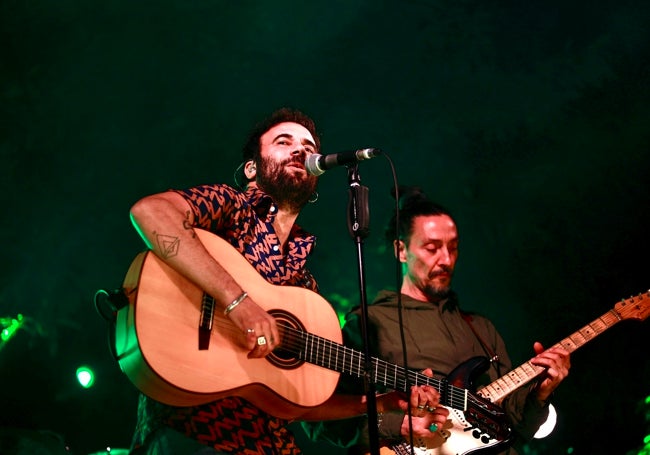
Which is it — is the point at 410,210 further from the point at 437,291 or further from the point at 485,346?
the point at 485,346

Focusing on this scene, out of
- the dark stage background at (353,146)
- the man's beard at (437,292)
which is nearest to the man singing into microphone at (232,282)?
the man's beard at (437,292)

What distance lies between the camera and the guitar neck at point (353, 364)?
2668 mm

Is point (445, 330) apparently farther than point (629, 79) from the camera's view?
A: No

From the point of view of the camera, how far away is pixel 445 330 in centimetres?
408

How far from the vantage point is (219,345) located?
2.37 m

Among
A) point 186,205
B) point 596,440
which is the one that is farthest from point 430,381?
point 596,440

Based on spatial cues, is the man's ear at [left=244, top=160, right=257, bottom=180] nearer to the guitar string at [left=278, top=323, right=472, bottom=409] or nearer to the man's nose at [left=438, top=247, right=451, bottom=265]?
the guitar string at [left=278, top=323, right=472, bottom=409]

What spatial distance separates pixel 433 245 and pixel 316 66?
4263 millimetres

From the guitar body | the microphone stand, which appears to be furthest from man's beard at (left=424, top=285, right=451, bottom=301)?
the microphone stand

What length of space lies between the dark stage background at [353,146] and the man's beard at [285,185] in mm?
3331

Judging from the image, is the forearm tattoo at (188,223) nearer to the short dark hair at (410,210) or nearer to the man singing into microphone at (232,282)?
the man singing into microphone at (232,282)

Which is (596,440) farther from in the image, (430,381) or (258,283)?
(258,283)

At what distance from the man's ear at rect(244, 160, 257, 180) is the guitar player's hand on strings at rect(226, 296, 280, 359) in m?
1.54

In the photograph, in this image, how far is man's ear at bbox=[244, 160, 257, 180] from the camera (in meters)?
3.77
